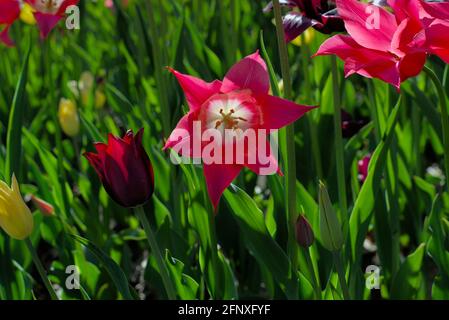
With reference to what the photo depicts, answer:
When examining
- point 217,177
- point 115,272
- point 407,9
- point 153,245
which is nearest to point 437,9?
point 407,9

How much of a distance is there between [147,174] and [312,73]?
1.03m

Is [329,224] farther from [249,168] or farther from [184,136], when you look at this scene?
[184,136]

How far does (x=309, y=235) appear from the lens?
3.07 ft

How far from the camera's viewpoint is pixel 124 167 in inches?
35.2

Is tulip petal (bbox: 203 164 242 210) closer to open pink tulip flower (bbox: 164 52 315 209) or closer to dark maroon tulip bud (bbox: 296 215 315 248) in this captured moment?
open pink tulip flower (bbox: 164 52 315 209)

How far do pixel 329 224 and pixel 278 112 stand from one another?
0.60 ft

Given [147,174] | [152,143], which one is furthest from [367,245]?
[147,174]

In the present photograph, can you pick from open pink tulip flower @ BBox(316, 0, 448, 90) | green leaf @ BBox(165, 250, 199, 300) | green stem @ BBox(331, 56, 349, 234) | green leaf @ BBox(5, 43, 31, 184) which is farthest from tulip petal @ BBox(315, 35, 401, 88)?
green leaf @ BBox(5, 43, 31, 184)

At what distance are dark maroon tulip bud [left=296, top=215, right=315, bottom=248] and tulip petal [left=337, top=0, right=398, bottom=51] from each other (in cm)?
24

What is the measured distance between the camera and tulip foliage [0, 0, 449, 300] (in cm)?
85

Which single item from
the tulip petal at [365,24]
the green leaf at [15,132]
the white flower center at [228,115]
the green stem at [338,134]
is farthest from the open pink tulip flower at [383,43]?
the green leaf at [15,132]

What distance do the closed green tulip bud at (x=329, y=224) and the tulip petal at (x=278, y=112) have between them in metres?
0.12

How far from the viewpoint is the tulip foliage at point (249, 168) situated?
85 centimetres
